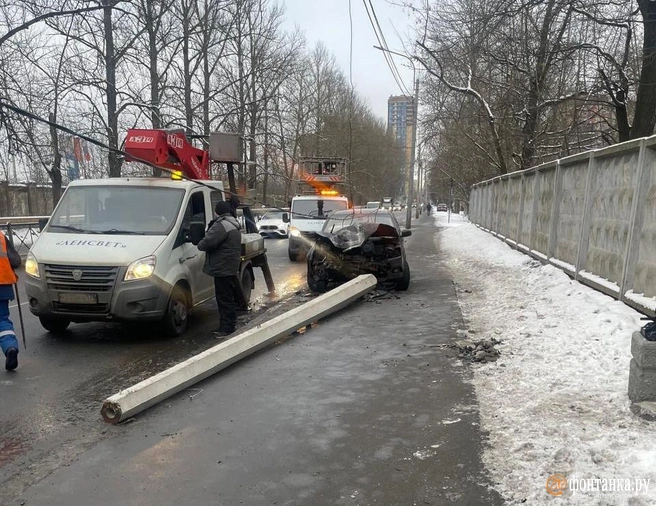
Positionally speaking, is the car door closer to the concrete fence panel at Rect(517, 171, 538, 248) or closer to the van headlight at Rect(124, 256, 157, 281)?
the van headlight at Rect(124, 256, 157, 281)

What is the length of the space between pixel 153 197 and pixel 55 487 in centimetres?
444

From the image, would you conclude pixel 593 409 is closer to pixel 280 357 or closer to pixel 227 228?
pixel 280 357

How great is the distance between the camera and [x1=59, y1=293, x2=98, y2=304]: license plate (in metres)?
5.67

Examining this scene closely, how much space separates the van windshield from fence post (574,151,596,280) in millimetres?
6300

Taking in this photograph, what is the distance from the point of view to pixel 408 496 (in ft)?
9.51

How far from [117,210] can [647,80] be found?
12.3 m

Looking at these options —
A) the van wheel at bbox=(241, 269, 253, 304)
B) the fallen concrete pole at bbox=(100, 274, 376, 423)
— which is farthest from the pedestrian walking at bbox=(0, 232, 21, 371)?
the van wheel at bbox=(241, 269, 253, 304)

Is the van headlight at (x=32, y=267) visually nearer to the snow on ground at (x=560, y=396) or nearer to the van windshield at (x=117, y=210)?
the van windshield at (x=117, y=210)

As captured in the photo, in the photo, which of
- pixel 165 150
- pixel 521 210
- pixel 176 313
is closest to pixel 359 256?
pixel 176 313

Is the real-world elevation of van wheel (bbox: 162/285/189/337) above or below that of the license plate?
Result: below

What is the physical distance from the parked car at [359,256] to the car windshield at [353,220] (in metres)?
0.51

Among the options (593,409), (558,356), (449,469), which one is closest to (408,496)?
(449,469)

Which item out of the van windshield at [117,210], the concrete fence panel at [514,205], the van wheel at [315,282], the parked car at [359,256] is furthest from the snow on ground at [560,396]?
the concrete fence panel at [514,205]

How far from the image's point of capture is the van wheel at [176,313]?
6.21 m
